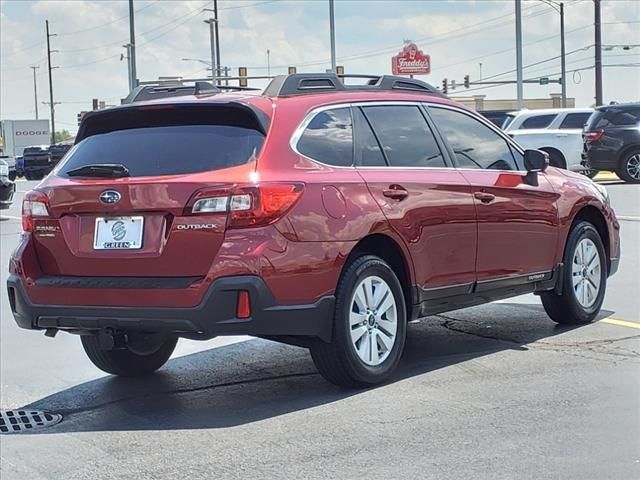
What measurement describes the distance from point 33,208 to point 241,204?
1.40 m

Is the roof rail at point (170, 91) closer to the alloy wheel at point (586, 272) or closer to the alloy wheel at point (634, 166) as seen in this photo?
the alloy wheel at point (586, 272)

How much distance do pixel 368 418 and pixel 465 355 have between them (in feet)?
5.16

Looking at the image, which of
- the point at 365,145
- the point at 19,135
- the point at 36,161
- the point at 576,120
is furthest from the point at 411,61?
the point at 365,145

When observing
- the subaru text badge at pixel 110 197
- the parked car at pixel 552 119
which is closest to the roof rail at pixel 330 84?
the subaru text badge at pixel 110 197

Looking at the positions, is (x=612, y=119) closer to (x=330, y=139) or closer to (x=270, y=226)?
(x=330, y=139)

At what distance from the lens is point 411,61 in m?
68.5

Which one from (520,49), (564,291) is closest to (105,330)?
(564,291)

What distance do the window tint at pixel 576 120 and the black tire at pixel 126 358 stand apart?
1857 cm

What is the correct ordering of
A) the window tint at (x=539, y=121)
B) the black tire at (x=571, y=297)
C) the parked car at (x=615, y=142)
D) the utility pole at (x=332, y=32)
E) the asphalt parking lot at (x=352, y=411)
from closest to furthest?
the asphalt parking lot at (x=352, y=411)
the black tire at (x=571, y=297)
the parked car at (x=615, y=142)
the window tint at (x=539, y=121)
the utility pole at (x=332, y=32)

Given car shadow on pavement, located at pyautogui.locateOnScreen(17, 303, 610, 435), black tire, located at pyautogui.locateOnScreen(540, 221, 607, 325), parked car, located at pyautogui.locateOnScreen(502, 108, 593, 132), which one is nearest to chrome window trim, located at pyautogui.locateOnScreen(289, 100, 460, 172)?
car shadow on pavement, located at pyautogui.locateOnScreen(17, 303, 610, 435)

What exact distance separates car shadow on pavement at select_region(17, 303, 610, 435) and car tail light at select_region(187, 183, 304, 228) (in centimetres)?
108

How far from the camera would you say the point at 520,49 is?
1500 inches

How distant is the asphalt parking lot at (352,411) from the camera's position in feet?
15.0

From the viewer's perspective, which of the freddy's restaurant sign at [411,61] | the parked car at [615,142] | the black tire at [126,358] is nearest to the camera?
the black tire at [126,358]
